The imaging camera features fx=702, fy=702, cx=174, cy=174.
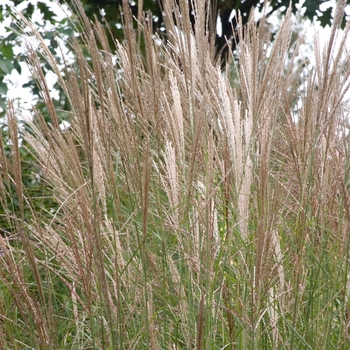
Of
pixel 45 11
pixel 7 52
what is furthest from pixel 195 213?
pixel 45 11

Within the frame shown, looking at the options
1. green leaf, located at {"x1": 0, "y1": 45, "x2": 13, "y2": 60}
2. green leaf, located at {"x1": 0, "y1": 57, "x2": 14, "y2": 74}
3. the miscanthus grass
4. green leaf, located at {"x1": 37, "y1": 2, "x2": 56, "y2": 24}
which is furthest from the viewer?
green leaf, located at {"x1": 37, "y1": 2, "x2": 56, "y2": 24}

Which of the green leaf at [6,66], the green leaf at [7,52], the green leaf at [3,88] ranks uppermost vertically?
the green leaf at [7,52]

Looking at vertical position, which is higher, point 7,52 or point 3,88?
point 7,52

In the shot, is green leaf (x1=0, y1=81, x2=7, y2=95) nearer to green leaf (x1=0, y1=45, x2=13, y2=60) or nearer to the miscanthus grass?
green leaf (x1=0, y1=45, x2=13, y2=60)

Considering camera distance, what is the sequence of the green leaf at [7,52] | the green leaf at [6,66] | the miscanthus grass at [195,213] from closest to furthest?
the miscanthus grass at [195,213] → the green leaf at [6,66] → the green leaf at [7,52]

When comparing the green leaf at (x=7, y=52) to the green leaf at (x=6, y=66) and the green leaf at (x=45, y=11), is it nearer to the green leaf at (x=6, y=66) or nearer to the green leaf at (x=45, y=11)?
the green leaf at (x=6, y=66)

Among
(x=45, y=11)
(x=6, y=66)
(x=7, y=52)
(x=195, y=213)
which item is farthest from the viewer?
(x=45, y=11)

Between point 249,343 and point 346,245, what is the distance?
35cm

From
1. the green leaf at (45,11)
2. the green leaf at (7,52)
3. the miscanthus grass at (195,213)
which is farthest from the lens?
the green leaf at (45,11)

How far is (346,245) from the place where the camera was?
69.6 inches

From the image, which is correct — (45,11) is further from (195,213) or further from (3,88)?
(195,213)

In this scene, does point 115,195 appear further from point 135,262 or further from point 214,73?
point 214,73

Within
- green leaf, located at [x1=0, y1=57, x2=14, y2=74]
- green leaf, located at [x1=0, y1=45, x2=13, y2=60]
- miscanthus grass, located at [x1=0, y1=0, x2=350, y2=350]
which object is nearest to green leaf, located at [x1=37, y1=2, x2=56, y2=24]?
green leaf, located at [x1=0, y1=45, x2=13, y2=60]

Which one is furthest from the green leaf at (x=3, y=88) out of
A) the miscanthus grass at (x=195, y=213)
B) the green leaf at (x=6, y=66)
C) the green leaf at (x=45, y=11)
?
the miscanthus grass at (x=195, y=213)
